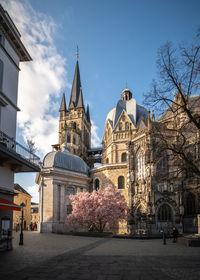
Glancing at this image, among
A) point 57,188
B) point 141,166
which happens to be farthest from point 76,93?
point 141,166

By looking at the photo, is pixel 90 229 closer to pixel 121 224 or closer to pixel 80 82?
pixel 121 224

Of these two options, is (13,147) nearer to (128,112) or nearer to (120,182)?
(120,182)

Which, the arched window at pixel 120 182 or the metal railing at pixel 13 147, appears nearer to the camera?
the metal railing at pixel 13 147

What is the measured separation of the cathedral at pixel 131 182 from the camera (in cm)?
3450

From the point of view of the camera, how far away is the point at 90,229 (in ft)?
117

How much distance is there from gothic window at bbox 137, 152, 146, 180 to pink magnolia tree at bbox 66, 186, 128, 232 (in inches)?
185

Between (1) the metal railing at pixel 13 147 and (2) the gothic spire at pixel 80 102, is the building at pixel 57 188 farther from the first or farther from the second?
(2) the gothic spire at pixel 80 102

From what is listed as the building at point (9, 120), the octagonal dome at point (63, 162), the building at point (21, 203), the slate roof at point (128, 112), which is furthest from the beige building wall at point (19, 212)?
the building at point (9, 120)

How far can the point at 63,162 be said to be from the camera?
150ft

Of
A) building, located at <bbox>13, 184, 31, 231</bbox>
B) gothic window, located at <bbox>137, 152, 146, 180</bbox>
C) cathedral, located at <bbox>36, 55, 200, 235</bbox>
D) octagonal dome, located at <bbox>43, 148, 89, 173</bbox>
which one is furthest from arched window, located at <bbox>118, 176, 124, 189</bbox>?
building, located at <bbox>13, 184, 31, 231</bbox>

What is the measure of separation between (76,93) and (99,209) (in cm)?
5574

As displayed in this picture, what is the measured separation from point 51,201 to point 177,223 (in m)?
18.0

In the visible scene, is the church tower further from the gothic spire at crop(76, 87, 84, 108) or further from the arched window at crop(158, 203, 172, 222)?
the arched window at crop(158, 203, 172, 222)

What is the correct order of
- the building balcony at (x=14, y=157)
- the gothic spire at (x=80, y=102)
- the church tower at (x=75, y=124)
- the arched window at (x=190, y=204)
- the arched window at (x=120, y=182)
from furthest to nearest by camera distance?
1. the gothic spire at (x=80, y=102)
2. the church tower at (x=75, y=124)
3. the arched window at (x=120, y=182)
4. the arched window at (x=190, y=204)
5. the building balcony at (x=14, y=157)
